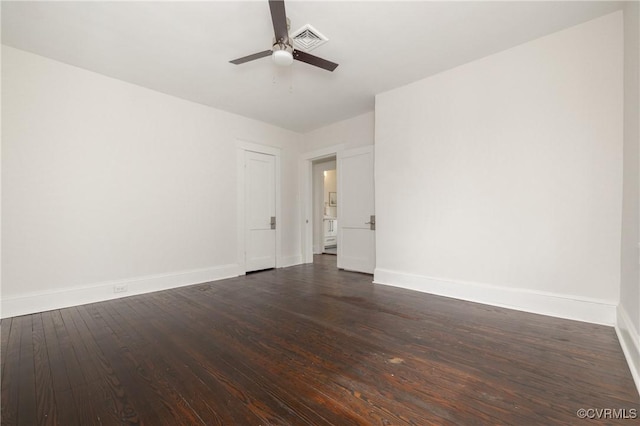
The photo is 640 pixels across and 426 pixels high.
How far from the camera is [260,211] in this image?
17.9 feet

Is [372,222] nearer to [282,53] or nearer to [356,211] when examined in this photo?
[356,211]

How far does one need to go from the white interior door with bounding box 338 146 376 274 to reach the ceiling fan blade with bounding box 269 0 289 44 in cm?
286

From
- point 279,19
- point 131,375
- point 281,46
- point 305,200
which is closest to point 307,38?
point 281,46

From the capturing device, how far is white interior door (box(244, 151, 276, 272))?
526cm

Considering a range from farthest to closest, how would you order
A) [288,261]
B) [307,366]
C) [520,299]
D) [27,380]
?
[288,261] < [520,299] < [307,366] < [27,380]

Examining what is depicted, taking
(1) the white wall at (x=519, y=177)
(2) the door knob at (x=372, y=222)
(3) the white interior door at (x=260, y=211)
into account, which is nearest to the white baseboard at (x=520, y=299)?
(1) the white wall at (x=519, y=177)

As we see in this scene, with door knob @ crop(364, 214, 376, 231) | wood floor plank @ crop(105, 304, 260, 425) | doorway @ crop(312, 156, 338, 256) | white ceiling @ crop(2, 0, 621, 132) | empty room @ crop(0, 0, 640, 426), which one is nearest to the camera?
wood floor plank @ crop(105, 304, 260, 425)

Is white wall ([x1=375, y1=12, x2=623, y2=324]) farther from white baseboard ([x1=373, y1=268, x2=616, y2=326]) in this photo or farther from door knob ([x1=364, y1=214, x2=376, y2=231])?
door knob ([x1=364, y1=214, x2=376, y2=231])

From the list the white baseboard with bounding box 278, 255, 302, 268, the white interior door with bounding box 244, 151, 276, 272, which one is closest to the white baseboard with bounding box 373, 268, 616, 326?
the white baseboard with bounding box 278, 255, 302, 268

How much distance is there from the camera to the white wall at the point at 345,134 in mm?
5102

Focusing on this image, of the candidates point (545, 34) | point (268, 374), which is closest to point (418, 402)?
point (268, 374)

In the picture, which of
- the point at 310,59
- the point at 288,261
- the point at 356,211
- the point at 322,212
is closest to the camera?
the point at 310,59

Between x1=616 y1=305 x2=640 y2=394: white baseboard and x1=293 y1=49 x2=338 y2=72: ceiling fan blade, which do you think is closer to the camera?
x1=616 y1=305 x2=640 y2=394: white baseboard

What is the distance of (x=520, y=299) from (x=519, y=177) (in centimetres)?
138
